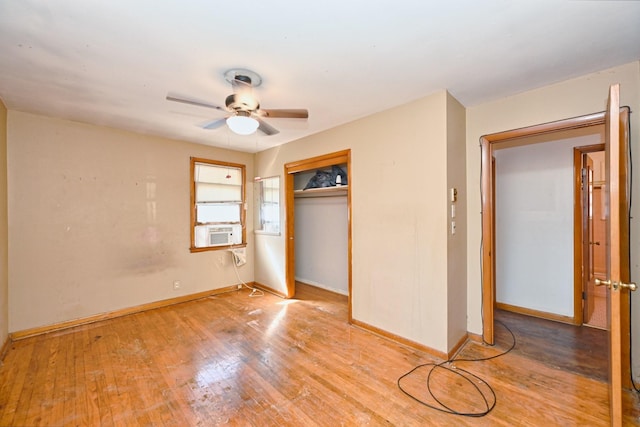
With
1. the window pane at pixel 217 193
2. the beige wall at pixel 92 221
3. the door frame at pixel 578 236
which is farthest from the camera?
the window pane at pixel 217 193

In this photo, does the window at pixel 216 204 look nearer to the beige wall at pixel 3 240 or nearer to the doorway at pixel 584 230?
the beige wall at pixel 3 240

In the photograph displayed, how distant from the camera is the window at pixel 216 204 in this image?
4.30m

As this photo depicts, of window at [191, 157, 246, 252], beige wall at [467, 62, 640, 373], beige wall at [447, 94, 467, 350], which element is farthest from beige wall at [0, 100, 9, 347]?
beige wall at [467, 62, 640, 373]

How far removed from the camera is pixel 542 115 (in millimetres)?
2424

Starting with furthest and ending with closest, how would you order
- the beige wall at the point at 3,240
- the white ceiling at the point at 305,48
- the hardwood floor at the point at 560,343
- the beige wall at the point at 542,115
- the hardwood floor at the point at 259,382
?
the beige wall at the point at 3,240 < the hardwood floor at the point at 560,343 < the beige wall at the point at 542,115 < the hardwood floor at the point at 259,382 < the white ceiling at the point at 305,48

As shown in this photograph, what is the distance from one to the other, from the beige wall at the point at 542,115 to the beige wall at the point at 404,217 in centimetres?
14

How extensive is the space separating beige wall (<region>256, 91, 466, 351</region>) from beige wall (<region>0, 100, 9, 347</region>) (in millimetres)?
3527

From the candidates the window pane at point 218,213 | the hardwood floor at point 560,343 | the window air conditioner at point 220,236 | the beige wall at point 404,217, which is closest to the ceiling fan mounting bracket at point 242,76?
the beige wall at point 404,217

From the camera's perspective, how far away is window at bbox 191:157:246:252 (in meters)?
4.30

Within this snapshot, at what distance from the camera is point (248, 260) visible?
16.1 ft

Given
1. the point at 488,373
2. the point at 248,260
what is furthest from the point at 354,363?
the point at 248,260

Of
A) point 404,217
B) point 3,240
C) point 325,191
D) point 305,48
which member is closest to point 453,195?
point 404,217

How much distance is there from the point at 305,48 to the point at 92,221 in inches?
134

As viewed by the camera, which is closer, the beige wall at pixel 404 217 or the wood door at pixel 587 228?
the beige wall at pixel 404 217
